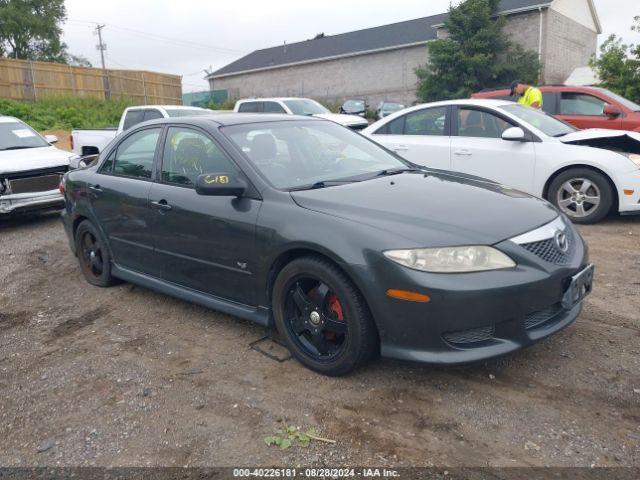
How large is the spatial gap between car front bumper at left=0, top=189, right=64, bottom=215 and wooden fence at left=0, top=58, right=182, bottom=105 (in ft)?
63.1

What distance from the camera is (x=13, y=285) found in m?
5.65

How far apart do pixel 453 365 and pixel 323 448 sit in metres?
0.80

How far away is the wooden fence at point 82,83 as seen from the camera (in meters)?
24.5

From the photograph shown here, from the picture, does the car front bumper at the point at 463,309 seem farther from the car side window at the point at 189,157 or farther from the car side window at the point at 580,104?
the car side window at the point at 580,104

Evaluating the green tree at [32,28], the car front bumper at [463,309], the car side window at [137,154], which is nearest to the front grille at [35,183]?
the car side window at [137,154]

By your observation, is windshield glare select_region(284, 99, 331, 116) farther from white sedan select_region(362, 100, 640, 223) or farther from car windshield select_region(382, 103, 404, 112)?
car windshield select_region(382, 103, 404, 112)

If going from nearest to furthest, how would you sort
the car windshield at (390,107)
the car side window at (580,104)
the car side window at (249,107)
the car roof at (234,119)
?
the car roof at (234,119)
the car side window at (580,104)
the car side window at (249,107)
the car windshield at (390,107)

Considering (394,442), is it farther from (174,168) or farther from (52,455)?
(174,168)

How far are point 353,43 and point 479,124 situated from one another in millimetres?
31374

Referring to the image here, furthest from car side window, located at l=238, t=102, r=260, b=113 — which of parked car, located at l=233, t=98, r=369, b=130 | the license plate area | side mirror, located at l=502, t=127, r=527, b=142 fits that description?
the license plate area

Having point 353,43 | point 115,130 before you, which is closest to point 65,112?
point 115,130

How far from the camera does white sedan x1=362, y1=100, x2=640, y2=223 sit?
664cm

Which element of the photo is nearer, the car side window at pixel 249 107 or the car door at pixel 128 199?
the car door at pixel 128 199

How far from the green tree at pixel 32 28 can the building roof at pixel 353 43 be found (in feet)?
47.1
